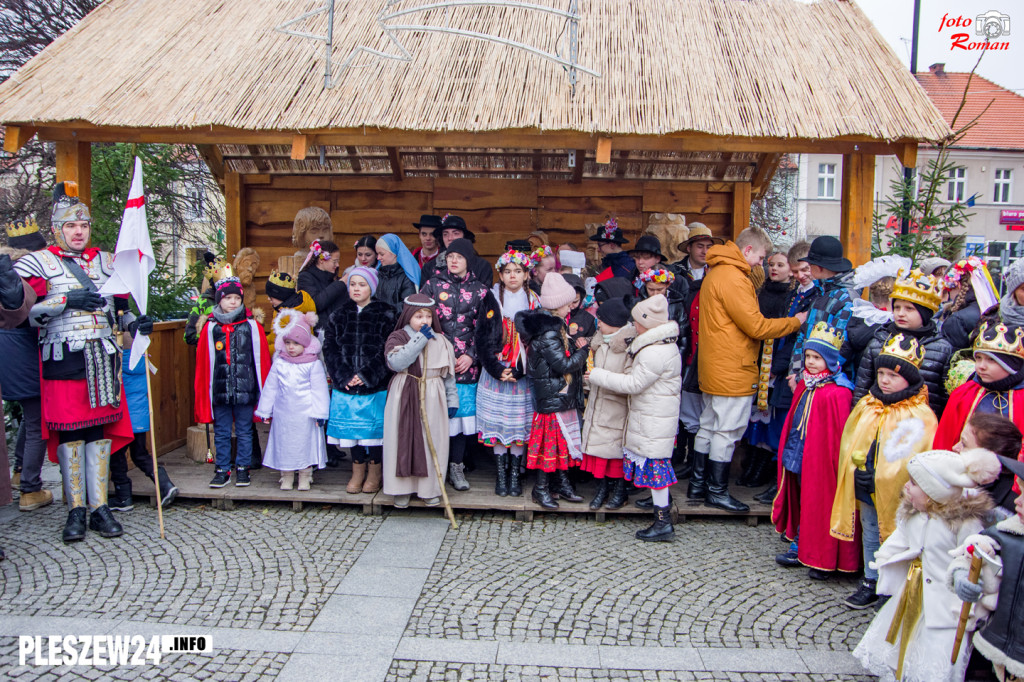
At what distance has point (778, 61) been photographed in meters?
6.08

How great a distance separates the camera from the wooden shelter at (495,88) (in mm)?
5422

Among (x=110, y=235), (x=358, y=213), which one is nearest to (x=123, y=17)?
(x=110, y=235)

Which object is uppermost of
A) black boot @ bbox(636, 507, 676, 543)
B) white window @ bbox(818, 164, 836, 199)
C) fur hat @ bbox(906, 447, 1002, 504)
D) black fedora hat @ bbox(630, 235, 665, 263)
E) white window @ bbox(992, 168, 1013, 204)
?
white window @ bbox(818, 164, 836, 199)

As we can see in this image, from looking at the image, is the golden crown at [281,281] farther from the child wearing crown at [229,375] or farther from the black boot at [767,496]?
the black boot at [767,496]

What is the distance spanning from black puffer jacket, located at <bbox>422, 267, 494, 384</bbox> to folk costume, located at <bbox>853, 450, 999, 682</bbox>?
3.21 metres

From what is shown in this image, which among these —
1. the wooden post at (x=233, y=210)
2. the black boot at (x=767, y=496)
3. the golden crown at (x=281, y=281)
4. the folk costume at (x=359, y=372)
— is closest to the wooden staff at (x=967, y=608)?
the black boot at (x=767, y=496)

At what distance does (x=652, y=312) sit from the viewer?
4762 mm

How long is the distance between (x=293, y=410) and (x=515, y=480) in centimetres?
180

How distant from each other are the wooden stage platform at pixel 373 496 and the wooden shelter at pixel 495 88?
235cm

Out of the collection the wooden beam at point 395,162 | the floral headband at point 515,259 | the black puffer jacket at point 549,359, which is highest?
the wooden beam at point 395,162

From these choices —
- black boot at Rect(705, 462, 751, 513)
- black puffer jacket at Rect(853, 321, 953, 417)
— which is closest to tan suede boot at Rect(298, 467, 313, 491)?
black boot at Rect(705, 462, 751, 513)

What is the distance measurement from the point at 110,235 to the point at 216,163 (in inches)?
54.7

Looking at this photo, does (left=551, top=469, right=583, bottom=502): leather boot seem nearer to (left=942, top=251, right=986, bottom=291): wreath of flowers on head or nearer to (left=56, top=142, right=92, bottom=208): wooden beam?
(left=942, top=251, right=986, bottom=291): wreath of flowers on head

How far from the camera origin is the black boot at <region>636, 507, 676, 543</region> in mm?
4879
